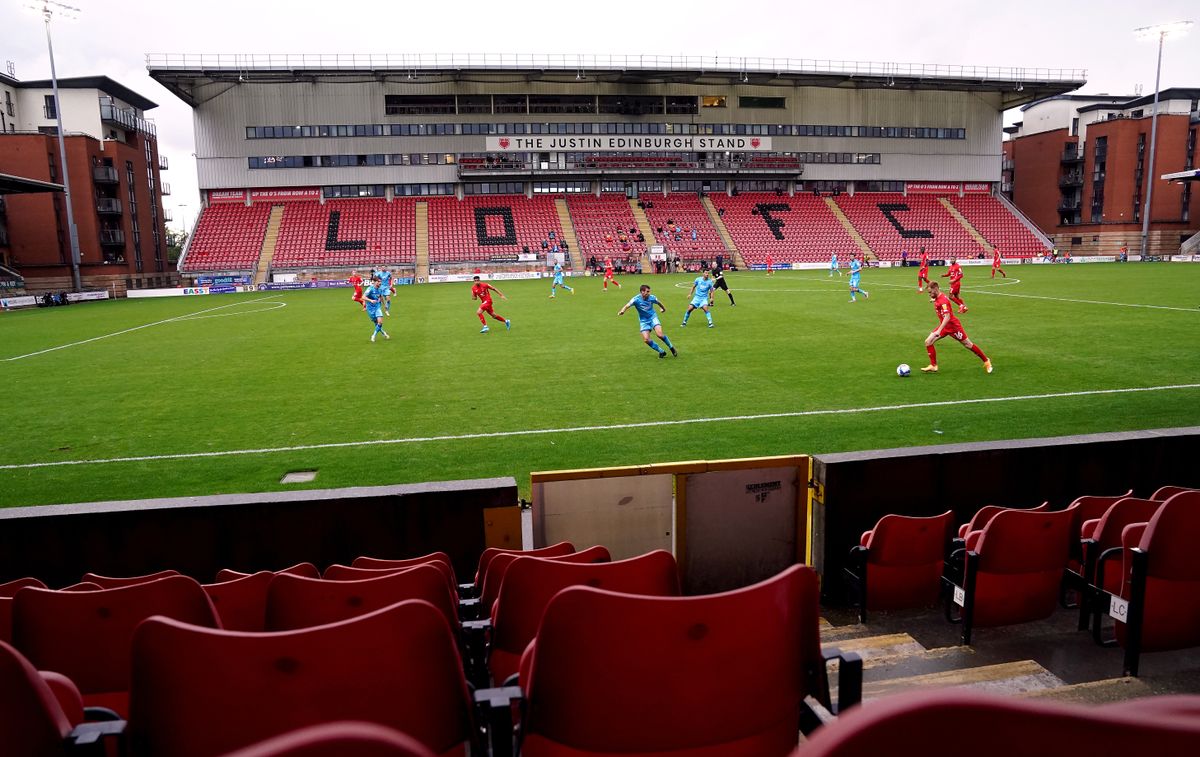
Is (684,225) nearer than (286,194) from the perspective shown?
No

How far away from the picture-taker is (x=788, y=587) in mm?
2350

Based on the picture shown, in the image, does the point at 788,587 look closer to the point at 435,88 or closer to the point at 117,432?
the point at 117,432

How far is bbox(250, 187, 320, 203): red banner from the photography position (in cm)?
6400

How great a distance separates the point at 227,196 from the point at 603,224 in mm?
31513

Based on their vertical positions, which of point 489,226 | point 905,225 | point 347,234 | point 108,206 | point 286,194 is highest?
point 286,194

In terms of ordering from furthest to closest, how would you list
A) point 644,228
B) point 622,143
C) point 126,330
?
1. point 622,143
2. point 644,228
3. point 126,330

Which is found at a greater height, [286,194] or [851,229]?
[286,194]

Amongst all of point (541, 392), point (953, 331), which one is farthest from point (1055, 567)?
point (953, 331)

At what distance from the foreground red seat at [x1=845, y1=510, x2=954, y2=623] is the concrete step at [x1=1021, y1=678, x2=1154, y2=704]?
1.51m

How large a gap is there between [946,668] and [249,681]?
161 inches

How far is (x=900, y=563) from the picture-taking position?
5633 mm

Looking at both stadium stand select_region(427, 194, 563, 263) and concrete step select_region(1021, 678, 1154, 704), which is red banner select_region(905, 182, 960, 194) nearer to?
stadium stand select_region(427, 194, 563, 263)

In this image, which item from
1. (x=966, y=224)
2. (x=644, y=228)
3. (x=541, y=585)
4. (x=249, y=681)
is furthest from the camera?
(x=966, y=224)

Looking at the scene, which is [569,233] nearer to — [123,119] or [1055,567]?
[123,119]
